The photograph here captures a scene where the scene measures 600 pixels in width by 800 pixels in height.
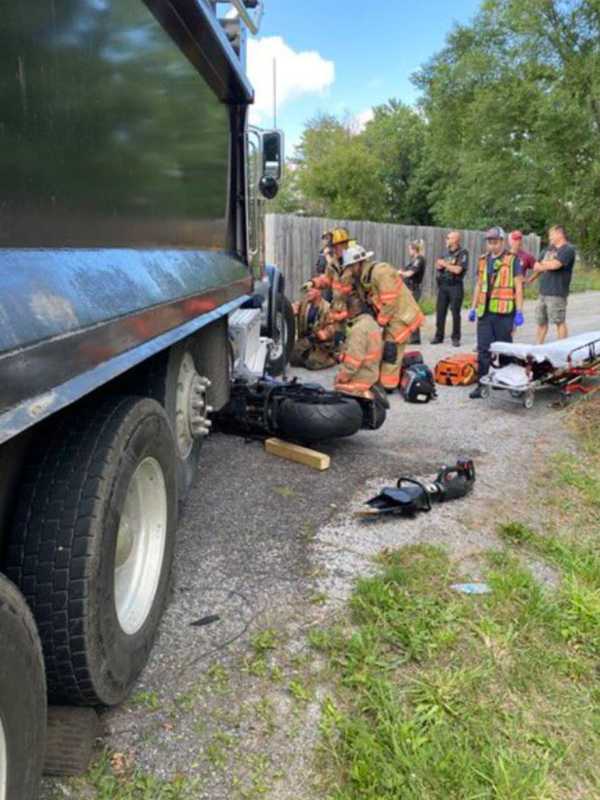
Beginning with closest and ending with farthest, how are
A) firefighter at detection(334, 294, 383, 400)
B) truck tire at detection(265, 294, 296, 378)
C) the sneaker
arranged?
the sneaker
firefighter at detection(334, 294, 383, 400)
truck tire at detection(265, 294, 296, 378)

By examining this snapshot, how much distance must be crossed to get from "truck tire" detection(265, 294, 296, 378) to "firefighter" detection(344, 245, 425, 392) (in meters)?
1.53

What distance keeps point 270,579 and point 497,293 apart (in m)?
4.89

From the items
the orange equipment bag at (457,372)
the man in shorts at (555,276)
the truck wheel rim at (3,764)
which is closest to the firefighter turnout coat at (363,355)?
the orange equipment bag at (457,372)

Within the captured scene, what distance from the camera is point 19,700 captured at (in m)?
1.38

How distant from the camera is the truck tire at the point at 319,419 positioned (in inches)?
181

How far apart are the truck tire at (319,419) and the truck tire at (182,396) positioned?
3.13ft

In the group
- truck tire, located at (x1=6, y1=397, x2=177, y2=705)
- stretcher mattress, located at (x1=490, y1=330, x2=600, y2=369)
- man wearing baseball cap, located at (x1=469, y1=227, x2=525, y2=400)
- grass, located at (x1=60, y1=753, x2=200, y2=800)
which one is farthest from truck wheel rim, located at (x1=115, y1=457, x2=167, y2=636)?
man wearing baseball cap, located at (x1=469, y1=227, x2=525, y2=400)

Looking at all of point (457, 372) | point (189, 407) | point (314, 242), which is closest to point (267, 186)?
point (189, 407)

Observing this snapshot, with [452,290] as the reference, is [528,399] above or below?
below

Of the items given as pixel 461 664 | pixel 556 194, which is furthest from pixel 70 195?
pixel 556 194

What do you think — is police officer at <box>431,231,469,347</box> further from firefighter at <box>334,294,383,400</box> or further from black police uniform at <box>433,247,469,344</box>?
firefighter at <box>334,294,383,400</box>

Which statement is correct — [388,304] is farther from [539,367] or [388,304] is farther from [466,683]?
[466,683]

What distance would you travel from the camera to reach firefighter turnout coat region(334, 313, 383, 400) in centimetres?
562

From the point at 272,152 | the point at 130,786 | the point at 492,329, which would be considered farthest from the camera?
the point at 492,329
